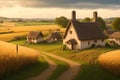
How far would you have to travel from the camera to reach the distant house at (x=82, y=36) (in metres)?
74.5

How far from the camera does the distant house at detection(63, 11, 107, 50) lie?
7450cm

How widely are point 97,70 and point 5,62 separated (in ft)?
45.9

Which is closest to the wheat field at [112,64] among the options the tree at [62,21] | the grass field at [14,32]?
the grass field at [14,32]

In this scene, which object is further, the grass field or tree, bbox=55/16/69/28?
tree, bbox=55/16/69/28

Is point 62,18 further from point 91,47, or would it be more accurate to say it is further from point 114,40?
point 91,47

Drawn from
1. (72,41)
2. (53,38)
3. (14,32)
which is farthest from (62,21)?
(72,41)

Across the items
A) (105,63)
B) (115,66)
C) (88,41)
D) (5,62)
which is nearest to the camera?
(5,62)

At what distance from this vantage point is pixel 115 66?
41469mm

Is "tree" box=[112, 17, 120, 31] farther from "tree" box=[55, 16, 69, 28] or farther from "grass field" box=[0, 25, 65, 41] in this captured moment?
"tree" box=[55, 16, 69, 28]

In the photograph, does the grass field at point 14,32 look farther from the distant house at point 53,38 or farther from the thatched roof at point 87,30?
the thatched roof at point 87,30

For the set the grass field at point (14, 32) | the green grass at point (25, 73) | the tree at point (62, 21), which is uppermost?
the tree at point (62, 21)

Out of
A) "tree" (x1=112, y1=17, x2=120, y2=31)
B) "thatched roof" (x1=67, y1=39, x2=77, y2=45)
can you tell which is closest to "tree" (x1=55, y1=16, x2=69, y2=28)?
"tree" (x1=112, y1=17, x2=120, y2=31)

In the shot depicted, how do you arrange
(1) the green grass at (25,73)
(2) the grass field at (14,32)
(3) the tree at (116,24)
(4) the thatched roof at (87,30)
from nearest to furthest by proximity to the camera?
(1) the green grass at (25,73), (4) the thatched roof at (87,30), (2) the grass field at (14,32), (3) the tree at (116,24)

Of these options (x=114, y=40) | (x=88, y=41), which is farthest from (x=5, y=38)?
(x=88, y=41)
